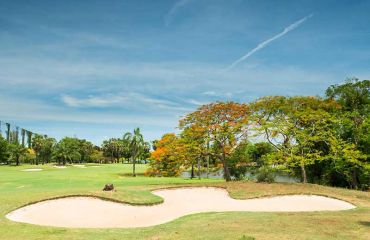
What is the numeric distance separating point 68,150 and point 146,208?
11132 cm

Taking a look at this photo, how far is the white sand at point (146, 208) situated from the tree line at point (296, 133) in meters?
10.5

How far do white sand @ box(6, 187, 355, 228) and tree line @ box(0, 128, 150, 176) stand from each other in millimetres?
41229

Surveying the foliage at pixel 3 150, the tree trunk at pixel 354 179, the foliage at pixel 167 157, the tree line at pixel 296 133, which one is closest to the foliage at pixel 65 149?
the foliage at pixel 3 150

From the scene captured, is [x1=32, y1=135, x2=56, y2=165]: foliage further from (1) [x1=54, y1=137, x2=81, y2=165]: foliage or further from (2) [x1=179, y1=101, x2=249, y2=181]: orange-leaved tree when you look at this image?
(2) [x1=179, y1=101, x2=249, y2=181]: orange-leaved tree

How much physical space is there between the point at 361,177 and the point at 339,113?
8.38 meters

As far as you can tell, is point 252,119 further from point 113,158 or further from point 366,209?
point 113,158

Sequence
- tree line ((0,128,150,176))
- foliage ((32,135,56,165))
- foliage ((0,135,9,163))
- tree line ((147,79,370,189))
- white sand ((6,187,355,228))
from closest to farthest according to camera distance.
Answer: white sand ((6,187,355,228)), tree line ((147,79,370,189)), tree line ((0,128,150,176)), foliage ((0,135,9,163)), foliage ((32,135,56,165))

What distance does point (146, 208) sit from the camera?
24750mm

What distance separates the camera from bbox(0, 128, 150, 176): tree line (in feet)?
283

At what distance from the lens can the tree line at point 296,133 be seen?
3962 centimetres

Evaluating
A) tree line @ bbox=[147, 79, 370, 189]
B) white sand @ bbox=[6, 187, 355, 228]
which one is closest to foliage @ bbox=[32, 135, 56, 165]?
tree line @ bbox=[147, 79, 370, 189]

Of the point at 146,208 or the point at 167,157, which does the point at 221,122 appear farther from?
the point at 146,208

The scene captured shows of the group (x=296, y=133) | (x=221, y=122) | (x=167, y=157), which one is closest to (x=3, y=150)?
(x=167, y=157)

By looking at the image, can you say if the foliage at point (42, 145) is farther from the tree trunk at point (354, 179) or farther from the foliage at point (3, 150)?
the tree trunk at point (354, 179)
